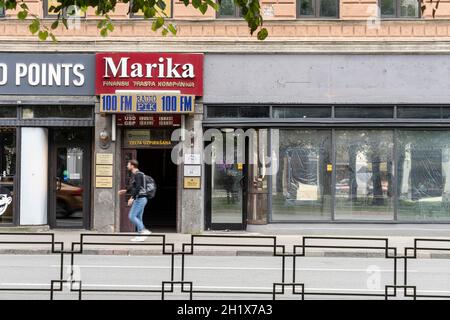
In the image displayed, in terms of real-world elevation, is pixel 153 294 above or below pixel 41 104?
below

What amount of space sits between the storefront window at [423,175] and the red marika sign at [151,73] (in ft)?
17.2

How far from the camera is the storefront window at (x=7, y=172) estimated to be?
57.8 feet

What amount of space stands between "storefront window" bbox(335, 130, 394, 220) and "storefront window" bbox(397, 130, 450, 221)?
303mm

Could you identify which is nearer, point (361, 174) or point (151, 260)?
point (151, 260)

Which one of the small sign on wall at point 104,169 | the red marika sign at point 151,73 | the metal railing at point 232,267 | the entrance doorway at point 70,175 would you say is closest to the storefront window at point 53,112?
the entrance doorway at point 70,175

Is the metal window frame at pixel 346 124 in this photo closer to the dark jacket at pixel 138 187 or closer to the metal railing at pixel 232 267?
the dark jacket at pixel 138 187

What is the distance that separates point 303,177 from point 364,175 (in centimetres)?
150

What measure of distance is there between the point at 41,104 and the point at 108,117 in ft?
5.60

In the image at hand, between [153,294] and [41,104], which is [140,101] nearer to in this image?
[41,104]

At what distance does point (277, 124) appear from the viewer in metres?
17.4

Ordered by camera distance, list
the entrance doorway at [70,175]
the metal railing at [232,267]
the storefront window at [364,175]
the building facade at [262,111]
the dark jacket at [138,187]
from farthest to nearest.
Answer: the entrance doorway at [70,175] → the storefront window at [364,175] → the building facade at [262,111] → the dark jacket at [138,187] → the metal railing at [232,267]

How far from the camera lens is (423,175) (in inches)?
692
